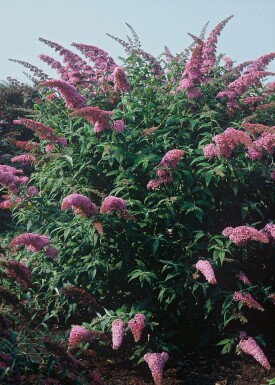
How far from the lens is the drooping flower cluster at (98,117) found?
4121 mm

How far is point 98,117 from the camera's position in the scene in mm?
4258

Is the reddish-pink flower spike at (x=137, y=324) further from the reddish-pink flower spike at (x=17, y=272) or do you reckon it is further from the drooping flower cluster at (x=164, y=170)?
the reddish-pink flower spike at (x=17, y=272)

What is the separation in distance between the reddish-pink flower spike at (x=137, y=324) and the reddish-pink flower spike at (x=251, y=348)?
831 millimetres

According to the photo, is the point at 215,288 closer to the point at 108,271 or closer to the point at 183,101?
the point at 108,271

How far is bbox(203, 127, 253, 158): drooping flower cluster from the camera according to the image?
395cm

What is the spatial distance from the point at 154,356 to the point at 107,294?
2.52ft

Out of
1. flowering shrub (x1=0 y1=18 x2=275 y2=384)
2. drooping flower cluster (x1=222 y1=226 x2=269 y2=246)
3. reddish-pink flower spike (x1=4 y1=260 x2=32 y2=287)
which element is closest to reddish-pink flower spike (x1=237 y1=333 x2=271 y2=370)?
flowering shrub (x1=0 y1=18 x2=275 y2=384)

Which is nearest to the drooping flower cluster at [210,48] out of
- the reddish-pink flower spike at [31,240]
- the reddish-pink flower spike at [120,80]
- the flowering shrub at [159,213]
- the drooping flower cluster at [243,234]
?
the flowering shrub at [159,213]

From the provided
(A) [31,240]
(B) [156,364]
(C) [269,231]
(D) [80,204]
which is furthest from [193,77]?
(B) [156,364]

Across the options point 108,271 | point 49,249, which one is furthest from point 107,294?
point 49,249

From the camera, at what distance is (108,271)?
13.9 feet

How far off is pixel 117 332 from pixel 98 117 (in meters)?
1.73

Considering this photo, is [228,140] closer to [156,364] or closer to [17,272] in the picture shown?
[156,364]

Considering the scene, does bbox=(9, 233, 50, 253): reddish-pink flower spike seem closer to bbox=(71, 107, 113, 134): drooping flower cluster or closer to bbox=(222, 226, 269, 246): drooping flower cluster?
bbox=(71, 107, 113, 134): drooping flower cluster
